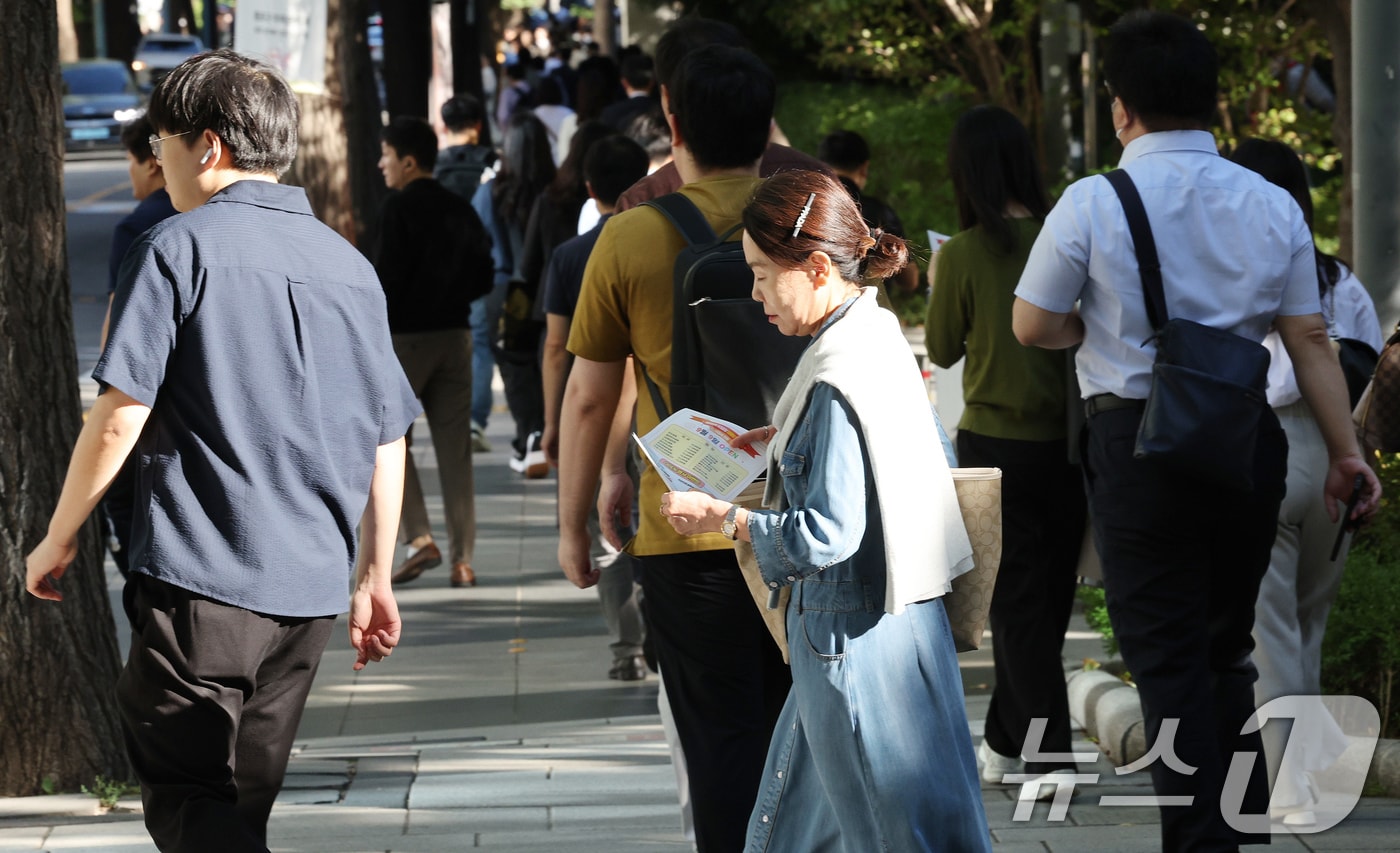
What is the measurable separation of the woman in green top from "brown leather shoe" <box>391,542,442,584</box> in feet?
13.8

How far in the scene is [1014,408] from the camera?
16.7 ft

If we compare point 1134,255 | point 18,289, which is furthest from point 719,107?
point 18,289

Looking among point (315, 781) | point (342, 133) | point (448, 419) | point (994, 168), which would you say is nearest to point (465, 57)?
point (342, 133)

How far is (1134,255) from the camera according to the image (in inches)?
166

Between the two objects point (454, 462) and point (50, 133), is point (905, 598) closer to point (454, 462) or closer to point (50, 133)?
point (50, 133)

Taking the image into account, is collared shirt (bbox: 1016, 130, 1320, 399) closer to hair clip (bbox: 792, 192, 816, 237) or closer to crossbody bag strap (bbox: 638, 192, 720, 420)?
crossbody bag strap (bbox: 638, 192, 720, 420)

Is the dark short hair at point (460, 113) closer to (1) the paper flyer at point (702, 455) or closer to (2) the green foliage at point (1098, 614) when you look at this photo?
(2) the green foliage at point (1098, 614)

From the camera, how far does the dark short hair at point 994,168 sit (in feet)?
16.9

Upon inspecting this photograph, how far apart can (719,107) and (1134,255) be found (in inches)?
38.8

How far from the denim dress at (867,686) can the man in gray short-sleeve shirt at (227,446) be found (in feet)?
2.91

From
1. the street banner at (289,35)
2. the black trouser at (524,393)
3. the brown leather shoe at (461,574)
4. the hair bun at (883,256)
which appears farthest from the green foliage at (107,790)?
the black trouser at (524,393)

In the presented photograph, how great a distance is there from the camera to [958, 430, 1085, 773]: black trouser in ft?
16.9

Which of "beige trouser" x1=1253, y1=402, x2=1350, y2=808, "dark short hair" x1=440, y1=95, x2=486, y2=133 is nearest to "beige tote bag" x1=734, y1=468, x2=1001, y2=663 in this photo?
"beige trouser" x1=1253, y1=402, x2=1350, y2=808

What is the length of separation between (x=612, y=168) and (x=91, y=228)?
21.8 metres
